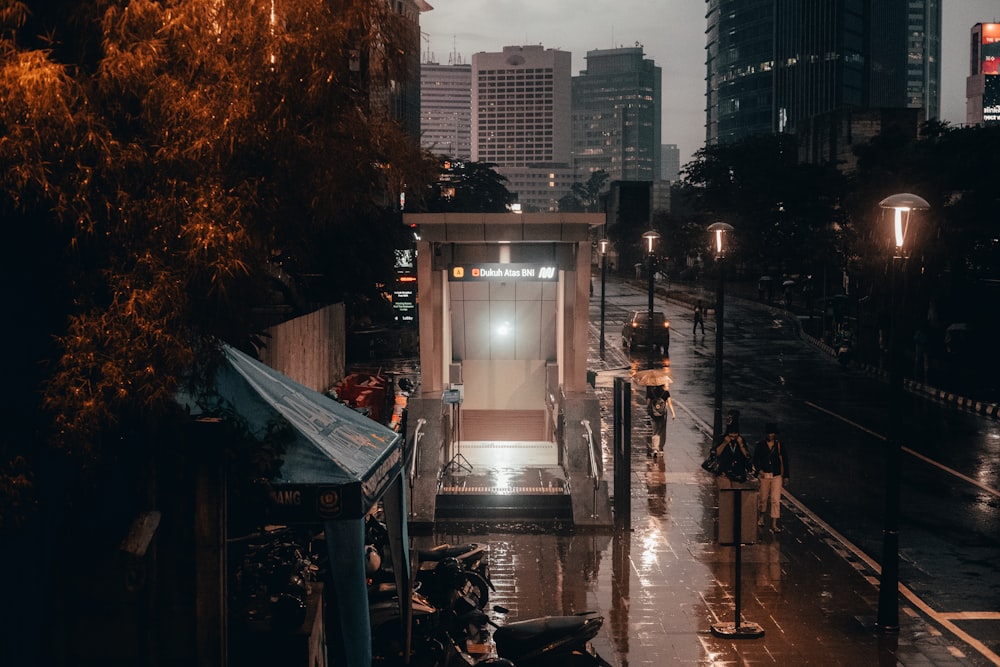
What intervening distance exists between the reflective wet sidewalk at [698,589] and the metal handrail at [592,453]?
0.87 meters

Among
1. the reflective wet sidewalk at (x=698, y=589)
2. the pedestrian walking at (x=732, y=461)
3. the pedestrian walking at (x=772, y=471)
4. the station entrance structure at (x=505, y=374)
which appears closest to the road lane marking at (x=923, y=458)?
the reflective wet sidewalk at (x=698, y=589)

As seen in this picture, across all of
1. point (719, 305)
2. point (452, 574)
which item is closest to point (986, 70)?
point (719, 305)

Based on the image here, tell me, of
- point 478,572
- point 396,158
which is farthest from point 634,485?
point 396,158

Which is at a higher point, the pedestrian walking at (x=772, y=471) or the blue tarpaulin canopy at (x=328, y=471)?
the blue tarpaulin canopy at (x=328, y=471)

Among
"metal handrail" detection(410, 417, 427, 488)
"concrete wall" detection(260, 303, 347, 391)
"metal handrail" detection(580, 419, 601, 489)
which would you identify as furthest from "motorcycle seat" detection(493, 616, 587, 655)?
"concrete wall" detection(260, 303, 347, 391)

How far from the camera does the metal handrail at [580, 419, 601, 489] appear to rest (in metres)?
17.2

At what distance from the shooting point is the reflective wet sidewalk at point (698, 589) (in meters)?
12.0

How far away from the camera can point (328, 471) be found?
763 cm

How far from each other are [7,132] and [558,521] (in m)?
12.6

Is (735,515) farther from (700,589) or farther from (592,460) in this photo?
(592,460)

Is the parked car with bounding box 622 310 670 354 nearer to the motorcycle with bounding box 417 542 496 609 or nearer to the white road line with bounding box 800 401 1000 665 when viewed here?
the white road line with bounding box 800 401 1000 665

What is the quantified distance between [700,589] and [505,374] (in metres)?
10.2

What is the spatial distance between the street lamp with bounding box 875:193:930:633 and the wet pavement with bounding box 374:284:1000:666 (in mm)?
275

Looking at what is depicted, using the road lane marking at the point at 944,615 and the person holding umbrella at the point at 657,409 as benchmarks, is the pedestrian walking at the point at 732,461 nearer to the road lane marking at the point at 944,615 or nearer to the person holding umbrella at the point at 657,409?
the road lane marking at the point at 944,615
